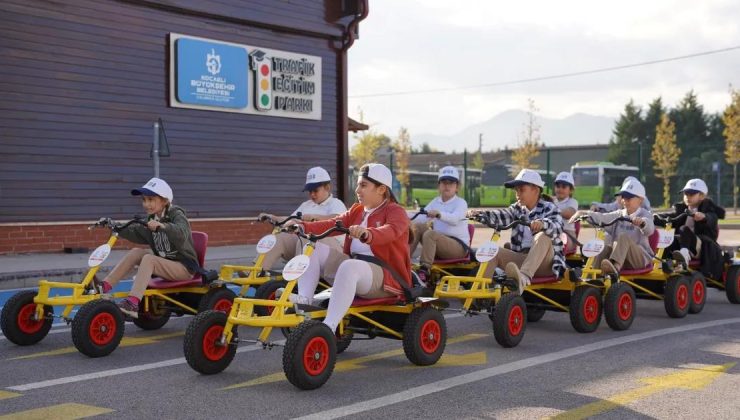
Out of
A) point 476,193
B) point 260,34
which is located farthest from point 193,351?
point 476,193

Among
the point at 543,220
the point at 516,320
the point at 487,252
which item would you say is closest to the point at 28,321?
the point at 487,252

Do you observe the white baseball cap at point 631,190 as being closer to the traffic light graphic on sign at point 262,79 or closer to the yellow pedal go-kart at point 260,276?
the yellow pedal go-kart at point 260,276

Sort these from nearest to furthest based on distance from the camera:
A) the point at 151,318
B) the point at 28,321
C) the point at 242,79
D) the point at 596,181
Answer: the point at 28,321 → the point at 151,318 → the point at 242,79 → the point at 596,181

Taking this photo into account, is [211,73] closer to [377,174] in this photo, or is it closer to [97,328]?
[97,328]

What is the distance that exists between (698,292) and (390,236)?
199 inches

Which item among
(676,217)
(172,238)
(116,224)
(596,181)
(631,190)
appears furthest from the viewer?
A: (596,181)

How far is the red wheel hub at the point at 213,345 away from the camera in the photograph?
6.41 meters

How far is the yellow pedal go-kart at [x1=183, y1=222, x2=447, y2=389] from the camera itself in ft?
19.5

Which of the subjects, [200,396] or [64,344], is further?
[64,344]

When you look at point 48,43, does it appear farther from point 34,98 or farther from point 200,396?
point 200,396

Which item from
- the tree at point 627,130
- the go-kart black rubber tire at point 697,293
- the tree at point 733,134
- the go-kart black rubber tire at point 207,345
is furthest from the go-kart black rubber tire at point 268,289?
the tree at point 627,130

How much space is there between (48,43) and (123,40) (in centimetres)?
167

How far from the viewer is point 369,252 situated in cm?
694

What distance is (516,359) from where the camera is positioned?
727 centimetres
